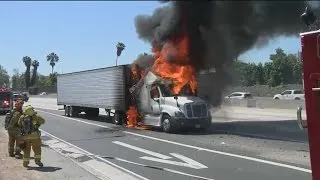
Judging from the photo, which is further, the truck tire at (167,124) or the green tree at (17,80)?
the green tree at (17,80)

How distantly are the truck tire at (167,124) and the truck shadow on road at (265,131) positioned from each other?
2.10 feet

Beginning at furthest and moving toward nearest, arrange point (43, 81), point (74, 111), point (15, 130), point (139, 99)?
point (43, 81), point (74, 111), point (139, 99), point (15, 130)

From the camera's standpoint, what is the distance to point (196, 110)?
21.6 metres

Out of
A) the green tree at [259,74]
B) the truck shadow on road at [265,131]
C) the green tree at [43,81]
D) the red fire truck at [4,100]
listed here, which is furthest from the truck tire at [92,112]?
the green tree at [43,81]

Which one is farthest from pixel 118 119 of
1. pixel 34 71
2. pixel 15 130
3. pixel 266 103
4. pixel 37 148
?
pixel 34 71

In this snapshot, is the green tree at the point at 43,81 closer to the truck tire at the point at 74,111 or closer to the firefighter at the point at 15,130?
the truck tire at the point at 74,111

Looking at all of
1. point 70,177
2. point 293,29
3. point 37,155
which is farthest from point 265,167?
point 293,29

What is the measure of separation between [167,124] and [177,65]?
3062 millimetres

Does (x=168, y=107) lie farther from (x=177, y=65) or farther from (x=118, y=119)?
(x=118, y=119)

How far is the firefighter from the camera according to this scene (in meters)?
13.1

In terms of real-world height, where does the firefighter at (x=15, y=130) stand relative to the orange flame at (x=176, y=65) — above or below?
below

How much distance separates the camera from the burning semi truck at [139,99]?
2153 centimetres

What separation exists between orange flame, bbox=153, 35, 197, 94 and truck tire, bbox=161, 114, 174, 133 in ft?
4.56

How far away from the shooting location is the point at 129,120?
81.3 ft
